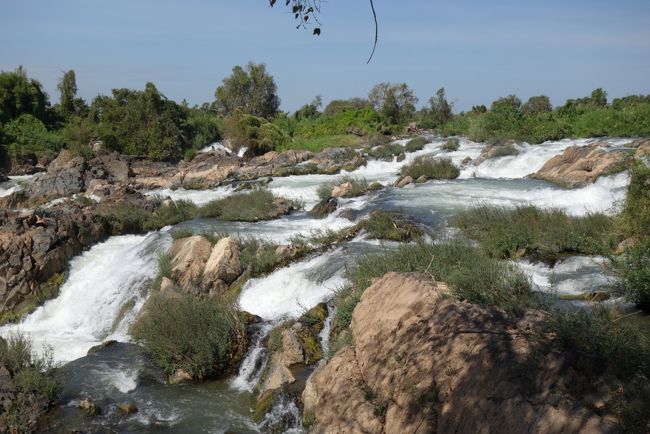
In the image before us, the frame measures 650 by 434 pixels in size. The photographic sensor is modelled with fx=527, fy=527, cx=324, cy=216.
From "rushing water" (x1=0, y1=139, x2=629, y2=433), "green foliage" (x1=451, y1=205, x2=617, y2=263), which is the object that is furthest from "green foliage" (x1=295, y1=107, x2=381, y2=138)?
"green foliage" (x1=451, y1=205, x2=617, y2=263)

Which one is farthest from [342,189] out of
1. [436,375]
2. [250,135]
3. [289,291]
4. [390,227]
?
[250,135]

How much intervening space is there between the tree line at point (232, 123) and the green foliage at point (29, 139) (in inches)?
2.4

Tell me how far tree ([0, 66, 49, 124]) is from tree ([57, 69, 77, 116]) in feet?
7.03

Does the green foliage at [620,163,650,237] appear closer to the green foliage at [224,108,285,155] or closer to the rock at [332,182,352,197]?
the rock at [332,182,352,197]

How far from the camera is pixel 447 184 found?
20.4m

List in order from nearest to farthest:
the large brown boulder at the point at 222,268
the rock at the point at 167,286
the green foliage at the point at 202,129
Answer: the rock at the point at 167,286, the large brown boulder at the point at 222,268, the green foliage at the point at 202,129

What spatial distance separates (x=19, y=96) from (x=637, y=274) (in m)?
43.3

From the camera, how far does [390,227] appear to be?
12.6m

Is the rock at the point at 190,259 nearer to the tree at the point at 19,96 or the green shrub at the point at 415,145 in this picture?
the green shrub at the point at 415,145

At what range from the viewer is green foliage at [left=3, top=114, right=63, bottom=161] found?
3231cm

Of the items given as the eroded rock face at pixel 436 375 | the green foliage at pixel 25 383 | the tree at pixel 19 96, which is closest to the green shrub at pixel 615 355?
the eroded rock face at pixel 436 375

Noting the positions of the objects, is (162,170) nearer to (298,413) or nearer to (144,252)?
(144,252)

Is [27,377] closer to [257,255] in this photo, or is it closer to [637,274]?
[257,255]

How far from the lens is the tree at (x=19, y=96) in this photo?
127 ft
